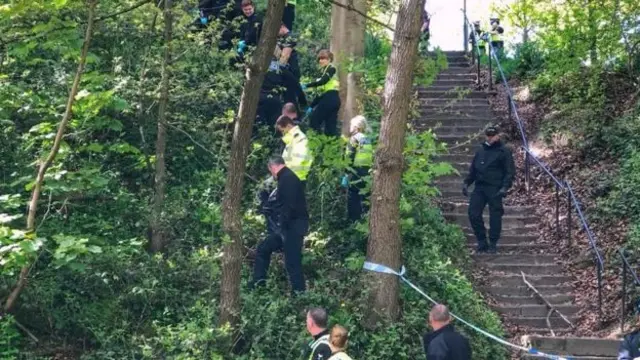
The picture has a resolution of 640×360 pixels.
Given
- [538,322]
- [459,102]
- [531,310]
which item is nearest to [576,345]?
[538,322]

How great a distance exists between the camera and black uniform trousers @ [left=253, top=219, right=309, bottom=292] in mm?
11594

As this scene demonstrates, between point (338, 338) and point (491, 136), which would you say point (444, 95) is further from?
point (338, 338)

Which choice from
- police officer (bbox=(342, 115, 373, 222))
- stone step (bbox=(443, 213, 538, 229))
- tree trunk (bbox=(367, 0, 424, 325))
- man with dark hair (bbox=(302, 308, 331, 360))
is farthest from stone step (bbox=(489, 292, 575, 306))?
man with dark hair (bbox=(302, 308, 331, 360))

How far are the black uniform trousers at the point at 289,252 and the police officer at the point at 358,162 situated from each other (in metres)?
1.48

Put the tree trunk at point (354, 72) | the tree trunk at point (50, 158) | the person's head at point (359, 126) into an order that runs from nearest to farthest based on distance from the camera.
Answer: the tree trunk at point (50, 158) → the person's head at point (359, 126) → the tree trunk at point (354, 72)

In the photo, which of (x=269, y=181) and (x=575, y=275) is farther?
(x=575, y=275)

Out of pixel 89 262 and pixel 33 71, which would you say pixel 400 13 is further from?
pixel 33 71

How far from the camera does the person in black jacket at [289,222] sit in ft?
37.5

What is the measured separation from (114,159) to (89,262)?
120 inches

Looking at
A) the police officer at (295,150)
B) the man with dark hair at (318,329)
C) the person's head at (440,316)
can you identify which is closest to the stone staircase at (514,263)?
the police officer at (295,150)

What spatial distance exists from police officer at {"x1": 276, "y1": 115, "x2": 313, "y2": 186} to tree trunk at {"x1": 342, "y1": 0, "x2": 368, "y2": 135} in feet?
10.9

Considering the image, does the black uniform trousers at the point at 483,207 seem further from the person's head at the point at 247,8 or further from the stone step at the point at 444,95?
the stone step at the point at 444,95

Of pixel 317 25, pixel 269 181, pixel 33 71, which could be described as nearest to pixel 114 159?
pixel 33 71

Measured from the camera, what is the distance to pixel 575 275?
14.7 meters
